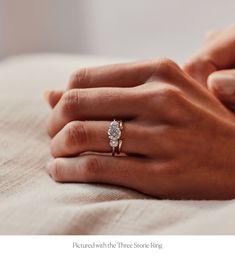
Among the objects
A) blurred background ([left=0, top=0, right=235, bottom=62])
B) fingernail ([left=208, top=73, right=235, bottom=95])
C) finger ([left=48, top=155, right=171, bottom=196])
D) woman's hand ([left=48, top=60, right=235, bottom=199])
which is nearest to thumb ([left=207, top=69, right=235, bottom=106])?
fingernail ([left=208, top=73, right=235, bottom=95])

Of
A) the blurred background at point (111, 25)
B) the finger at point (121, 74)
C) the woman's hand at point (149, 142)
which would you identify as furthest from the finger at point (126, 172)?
the blurred background at point (111, 25)

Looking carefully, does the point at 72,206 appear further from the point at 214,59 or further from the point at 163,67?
the point at 214,59

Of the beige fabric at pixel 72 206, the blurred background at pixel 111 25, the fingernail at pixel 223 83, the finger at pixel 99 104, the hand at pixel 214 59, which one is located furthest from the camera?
the blurred background at pixel 111 25

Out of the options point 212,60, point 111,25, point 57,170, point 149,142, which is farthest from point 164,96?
point 111,25

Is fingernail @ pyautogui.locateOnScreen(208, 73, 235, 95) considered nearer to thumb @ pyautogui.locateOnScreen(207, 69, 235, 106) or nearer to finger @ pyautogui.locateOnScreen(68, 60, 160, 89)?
thumb @ pyautogui.locateOnScreen(207, 69, 235, 106)

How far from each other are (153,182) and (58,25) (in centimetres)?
155

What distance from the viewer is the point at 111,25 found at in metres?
1.91

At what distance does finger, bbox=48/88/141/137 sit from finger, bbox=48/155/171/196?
6cm

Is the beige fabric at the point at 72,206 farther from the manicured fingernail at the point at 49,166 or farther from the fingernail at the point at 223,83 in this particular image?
the fingernail at the point at 223,83

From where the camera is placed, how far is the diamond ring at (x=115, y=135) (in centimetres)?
61

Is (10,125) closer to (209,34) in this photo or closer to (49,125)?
(49,125)
